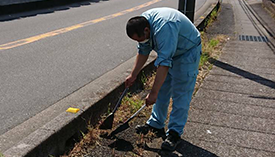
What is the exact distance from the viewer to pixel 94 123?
11.1 ft

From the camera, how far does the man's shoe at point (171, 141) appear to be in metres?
3.08

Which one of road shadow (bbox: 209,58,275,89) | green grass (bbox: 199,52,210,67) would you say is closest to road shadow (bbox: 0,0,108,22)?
green grass (bbox: 199,52,210,67)

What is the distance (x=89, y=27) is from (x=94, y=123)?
20.3 feet

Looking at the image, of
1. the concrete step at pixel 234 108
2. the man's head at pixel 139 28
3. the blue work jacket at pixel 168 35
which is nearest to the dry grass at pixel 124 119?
the concrete step at pixel 234 108

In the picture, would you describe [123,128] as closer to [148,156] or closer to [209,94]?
[148,156]

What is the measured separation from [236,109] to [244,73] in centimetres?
157

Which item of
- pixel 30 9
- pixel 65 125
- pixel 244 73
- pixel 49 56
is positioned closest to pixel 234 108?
pixel 244 73

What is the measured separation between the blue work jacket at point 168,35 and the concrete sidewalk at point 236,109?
960 millimetres

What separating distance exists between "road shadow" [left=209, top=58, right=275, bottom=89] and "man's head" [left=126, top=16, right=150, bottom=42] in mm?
2891

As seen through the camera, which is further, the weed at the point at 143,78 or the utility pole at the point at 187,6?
the utility pole at the point at 187,6

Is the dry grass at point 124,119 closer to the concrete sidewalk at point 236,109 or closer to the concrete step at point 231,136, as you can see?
the concrete sidewalk at point 236,109

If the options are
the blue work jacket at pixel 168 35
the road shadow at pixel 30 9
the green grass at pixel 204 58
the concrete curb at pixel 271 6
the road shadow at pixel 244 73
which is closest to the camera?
the blue work jacket at pixel 168 35

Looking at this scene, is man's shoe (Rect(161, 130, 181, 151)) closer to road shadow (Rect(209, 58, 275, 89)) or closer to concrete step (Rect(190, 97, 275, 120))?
concrete step (Rect(190, 97, 275, 120))

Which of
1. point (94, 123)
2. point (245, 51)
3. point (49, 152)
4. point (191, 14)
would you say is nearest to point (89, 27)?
point (191, 14)
